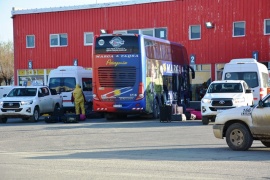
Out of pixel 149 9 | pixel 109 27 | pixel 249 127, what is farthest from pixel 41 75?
pixel 249 127

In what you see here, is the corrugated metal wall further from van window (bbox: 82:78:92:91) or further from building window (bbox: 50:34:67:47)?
van window (bbox: 82:78:92:91)

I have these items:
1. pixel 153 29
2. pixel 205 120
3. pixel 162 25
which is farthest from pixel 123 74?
pixel 153 29

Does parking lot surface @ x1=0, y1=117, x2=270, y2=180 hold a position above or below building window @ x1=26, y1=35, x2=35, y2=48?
below

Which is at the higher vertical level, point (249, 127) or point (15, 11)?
point (15, 11)

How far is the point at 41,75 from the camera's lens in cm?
4916

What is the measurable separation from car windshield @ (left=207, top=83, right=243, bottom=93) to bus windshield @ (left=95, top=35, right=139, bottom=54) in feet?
14.3

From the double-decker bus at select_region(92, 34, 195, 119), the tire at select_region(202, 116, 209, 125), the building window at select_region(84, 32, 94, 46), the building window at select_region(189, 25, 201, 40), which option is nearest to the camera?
the tire at select_region(202, 116, 209, 125)

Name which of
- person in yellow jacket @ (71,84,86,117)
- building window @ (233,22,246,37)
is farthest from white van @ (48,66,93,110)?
building window @ (233,22,246,37)

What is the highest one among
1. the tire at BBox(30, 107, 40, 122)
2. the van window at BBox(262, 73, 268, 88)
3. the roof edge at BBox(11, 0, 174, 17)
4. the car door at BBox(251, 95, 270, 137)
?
the roof edge at BBox(11, 0, 174, 17)

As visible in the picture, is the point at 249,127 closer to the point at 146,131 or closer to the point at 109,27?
the point at 146,131

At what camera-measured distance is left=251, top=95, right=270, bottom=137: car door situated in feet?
48.8

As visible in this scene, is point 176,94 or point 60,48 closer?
point 176,94

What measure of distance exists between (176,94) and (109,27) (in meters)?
13.8

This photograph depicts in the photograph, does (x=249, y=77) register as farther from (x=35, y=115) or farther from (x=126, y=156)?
(x=126, y=156)
